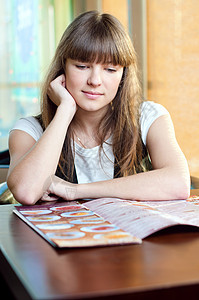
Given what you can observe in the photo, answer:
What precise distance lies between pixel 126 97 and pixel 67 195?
58cm

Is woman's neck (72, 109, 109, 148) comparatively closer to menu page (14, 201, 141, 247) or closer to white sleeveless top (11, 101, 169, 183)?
white sleeveless top (11, 101, 169, 183)

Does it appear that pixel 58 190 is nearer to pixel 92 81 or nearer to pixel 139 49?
pixel 92 81

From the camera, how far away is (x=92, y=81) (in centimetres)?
151

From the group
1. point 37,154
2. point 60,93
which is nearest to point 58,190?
point 37,154

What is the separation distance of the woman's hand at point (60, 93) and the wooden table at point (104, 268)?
30.8 inches

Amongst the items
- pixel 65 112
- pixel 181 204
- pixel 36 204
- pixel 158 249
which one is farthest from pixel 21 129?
pixel 158 249

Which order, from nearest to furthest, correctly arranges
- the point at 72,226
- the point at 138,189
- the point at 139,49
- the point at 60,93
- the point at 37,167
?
the point at 72,226, the point at 138,189, the point at 37,167, the point at 60,93, the point at 139,49

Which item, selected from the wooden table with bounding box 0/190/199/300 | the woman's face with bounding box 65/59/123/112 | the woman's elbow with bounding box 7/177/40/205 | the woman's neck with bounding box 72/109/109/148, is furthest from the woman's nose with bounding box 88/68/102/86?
the wooden table with bounding box 0/190/199/300

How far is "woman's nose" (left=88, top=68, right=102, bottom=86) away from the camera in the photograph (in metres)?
1.51

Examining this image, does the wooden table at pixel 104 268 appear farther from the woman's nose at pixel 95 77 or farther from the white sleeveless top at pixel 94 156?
the white sleeveless top at pixel 94 156

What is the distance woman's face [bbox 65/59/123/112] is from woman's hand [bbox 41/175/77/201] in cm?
34

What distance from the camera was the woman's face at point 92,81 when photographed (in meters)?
1.53

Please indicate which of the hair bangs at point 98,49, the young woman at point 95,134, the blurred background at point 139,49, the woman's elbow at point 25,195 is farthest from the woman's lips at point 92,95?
the blurred background at point 139,49

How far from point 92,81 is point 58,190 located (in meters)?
0.39
